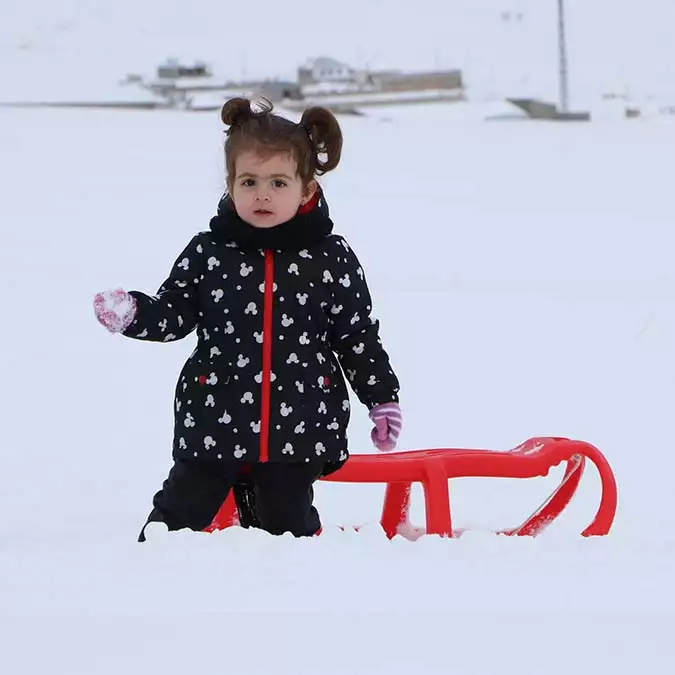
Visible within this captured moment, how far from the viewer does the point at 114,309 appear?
6.20 ft

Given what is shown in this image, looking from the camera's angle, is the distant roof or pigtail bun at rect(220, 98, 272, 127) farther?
the distant roof

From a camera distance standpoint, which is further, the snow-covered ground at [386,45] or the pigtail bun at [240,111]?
the snow-covered ground at [386,45]

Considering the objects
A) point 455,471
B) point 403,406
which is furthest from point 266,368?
point 403,406

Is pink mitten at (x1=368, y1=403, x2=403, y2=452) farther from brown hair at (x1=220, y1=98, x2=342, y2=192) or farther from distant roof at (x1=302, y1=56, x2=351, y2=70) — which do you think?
distant roof at (x1=302, y1=56, x2=351, y2=70)

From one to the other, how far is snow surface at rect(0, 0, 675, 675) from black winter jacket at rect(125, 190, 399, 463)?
0.19 meters

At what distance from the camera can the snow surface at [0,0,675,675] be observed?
63.6 inches

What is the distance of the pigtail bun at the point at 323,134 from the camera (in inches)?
79.1

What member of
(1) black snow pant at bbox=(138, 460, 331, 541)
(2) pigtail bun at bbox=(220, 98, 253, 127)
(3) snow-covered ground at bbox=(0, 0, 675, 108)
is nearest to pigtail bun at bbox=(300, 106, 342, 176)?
(2) pigtail bun at bbox=(220, 98, 253, 127)

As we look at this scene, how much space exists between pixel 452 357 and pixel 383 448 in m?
1.94

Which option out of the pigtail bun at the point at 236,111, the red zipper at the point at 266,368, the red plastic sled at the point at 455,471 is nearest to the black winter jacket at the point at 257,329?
the red zipper at the point at 266,368

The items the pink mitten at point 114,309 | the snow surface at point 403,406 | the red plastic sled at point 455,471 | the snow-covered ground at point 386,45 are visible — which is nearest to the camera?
the snow surface at point 403,406

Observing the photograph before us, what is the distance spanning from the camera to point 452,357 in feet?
13.1

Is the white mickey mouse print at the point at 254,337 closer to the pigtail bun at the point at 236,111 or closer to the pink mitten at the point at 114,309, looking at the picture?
the pink mitten at the point at 114,309

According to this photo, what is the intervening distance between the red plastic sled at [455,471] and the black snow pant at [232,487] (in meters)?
0.12
